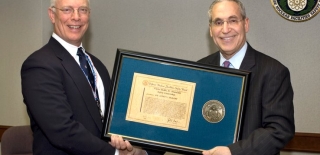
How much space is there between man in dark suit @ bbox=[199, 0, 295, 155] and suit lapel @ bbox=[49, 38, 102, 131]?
0.73 meters

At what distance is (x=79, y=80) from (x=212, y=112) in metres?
0.84

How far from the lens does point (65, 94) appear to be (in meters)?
3.01

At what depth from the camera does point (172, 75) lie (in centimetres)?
→ 303

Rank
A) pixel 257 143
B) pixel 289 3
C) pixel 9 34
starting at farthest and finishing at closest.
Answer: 1. pixel 9 34
2. pixel 289 3
3. pixel 257 143

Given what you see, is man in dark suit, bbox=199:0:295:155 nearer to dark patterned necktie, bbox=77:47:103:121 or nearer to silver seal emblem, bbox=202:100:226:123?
silver seal emblem, bbox=202:100:226:123

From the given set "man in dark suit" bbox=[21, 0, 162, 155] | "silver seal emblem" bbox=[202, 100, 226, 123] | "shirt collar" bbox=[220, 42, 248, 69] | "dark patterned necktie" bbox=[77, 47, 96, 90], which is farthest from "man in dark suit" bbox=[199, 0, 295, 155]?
"dark patterned necktie" bbox=[77, 47, 96, 90]

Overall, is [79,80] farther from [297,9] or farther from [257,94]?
[297,9]

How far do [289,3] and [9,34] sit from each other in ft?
9.36

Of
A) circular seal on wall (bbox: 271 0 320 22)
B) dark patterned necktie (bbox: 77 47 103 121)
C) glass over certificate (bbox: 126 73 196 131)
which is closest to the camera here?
glass over certificate (bbox: 126 73 196 131)

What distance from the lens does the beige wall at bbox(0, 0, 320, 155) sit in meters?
4.67

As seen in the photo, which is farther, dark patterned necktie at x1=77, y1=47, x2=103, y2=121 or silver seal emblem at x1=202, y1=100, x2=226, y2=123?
dark patterned necktie at x1=77, y1=47, x2=103, y2=121

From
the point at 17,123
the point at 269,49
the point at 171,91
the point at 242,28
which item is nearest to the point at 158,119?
the point at 171,91

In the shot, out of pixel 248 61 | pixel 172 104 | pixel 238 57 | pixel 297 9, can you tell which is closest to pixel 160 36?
pixel 297 9

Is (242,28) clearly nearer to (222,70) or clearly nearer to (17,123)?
(222,70)
